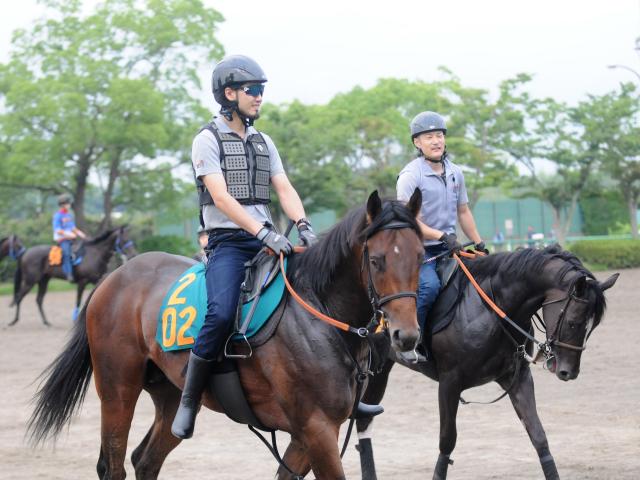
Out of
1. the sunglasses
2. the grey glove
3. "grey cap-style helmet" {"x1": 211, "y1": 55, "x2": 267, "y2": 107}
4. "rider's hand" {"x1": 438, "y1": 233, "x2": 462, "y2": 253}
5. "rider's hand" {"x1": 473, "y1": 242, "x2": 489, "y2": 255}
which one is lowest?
"rider's hand" {"x1": 473, "y1": 242, "x2": 489, "y2": 255}

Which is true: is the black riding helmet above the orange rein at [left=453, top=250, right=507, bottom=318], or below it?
above

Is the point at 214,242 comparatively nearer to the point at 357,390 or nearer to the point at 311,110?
the point at 357,390

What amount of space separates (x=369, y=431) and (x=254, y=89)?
3000 mm

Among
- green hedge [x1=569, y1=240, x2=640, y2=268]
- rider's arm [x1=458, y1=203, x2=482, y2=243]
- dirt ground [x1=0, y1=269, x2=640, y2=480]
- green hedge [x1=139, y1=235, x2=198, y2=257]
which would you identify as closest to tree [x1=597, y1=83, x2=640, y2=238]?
green hedge [x1=569, y1=240, x2=640, y2=268]

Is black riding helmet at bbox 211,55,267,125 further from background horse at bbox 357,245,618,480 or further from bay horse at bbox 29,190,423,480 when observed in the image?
background horse at bbox 357,245,618,480

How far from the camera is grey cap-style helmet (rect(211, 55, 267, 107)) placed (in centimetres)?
577

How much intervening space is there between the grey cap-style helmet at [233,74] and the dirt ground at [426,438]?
11.0 ft

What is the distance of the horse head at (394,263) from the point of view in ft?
15.0

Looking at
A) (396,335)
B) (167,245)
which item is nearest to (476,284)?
(396,335)

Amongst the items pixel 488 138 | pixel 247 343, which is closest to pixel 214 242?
pixel 247 343

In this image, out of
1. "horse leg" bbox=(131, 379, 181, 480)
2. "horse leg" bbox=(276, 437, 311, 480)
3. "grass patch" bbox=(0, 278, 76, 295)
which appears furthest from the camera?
"grass patch" bbox=(0, 278, 76, 295)

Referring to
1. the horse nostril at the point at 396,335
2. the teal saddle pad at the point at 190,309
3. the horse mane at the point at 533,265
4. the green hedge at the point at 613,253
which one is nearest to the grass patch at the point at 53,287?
the green hedge at the point at 613,253

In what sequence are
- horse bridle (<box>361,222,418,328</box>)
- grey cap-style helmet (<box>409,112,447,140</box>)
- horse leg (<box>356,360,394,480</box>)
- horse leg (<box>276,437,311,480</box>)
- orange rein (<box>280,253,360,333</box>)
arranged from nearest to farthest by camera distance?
horse bridle (<box>361,222,418,328</box>) → orange rein (<box>280,253,360,333</box>) → horse leg (<box>276,437,311,480</box>) → horse leg (<box>356,360,394,480</box>) → grey cap-style helmet (<box>409,112,447,140</box>)

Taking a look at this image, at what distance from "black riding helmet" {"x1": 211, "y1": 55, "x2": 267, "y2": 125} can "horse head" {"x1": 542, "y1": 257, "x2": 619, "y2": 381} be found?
8.89ft
